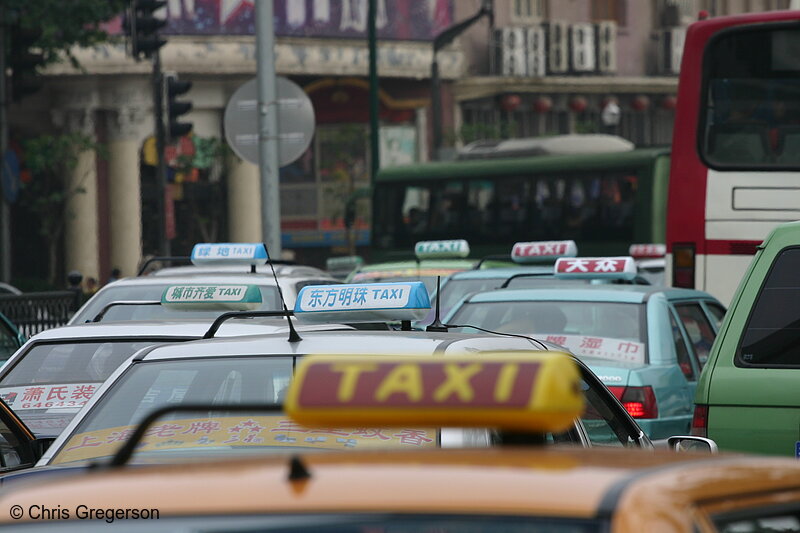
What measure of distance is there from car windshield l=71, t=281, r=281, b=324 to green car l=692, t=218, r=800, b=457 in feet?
14.5

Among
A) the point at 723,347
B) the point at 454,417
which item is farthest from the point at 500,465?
the point at 723,347

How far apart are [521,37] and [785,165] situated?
31.9 metres

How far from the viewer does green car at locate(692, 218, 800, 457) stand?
579 centimetres

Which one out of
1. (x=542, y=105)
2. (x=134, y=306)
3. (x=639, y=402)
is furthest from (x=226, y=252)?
(x=542, y=105)

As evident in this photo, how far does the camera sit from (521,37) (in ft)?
140

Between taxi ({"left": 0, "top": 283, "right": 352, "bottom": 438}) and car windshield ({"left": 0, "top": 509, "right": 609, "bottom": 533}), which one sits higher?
car windshield ({"left": 0, "top": 509, "right": 609, "bottom": 533})

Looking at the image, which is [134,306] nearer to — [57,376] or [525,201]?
[57,376]

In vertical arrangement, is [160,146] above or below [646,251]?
above

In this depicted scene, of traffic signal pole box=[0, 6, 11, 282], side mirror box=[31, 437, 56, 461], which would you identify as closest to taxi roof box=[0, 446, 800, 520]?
side mirror box=[31, 437, 56, 461]

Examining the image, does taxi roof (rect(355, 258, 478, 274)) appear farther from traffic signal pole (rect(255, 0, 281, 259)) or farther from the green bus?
the green bus

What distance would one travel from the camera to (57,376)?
6.87 m

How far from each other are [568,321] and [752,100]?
320 cm

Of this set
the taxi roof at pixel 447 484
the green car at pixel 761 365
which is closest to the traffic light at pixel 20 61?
the green car at pixel 761 365

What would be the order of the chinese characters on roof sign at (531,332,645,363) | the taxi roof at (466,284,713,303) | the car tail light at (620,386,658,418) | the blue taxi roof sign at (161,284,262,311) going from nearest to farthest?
1. the blue taxi roof sign at (161,284,262,311)
2. the car tail light at (620,386,658,418)
3. the chinese characters on roof sign at (531,332,645,363)
4. the taxi roof at (466,284,713,303)
